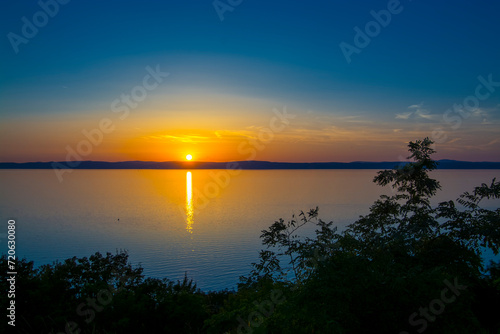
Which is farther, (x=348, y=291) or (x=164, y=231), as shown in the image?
(x=164, y=231)

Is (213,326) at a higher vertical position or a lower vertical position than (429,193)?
lower

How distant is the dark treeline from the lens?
22.3 ft

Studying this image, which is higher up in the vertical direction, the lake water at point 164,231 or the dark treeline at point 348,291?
the dark treeline at point 348,291

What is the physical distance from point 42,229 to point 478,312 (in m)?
51.3

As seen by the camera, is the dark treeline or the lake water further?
the lake water

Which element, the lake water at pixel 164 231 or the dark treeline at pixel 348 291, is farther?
the lake water at pixel 164 231

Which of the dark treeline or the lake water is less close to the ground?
the dark treeline

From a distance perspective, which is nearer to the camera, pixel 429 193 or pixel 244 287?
pixel 429 193

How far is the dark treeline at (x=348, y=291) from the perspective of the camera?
6785mm

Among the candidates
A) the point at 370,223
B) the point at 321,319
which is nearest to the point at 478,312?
the point at 370,223

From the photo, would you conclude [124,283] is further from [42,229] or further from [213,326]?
[42,229]

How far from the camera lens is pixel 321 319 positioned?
20.8 ft

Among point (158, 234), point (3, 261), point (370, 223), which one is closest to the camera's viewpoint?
point (370, 223)

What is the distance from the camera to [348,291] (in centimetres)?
659
